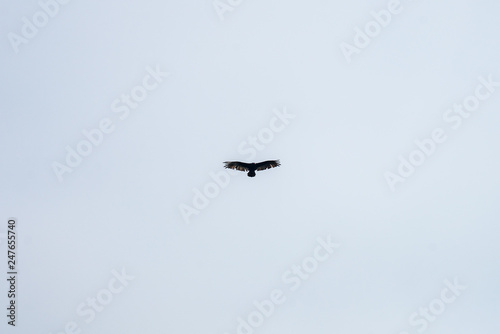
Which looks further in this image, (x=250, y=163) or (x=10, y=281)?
(x=10, y=281)

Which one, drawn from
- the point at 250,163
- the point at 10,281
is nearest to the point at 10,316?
the point at 10,281

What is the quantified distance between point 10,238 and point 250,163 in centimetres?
2195

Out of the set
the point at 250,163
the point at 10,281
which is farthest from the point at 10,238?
the point at 250,163

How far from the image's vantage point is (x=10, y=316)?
7994 cm

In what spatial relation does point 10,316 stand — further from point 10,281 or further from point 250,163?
point 250,163

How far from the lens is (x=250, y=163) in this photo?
247 ft

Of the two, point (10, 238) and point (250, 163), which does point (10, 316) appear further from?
point (250, 163)

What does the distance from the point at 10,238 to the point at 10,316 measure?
6728 mm

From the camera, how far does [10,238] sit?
79625 mm

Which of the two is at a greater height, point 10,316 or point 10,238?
point 10,238

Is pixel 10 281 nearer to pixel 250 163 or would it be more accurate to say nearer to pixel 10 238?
pixel 10 238

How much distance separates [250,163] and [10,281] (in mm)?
23619

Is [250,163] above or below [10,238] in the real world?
below
